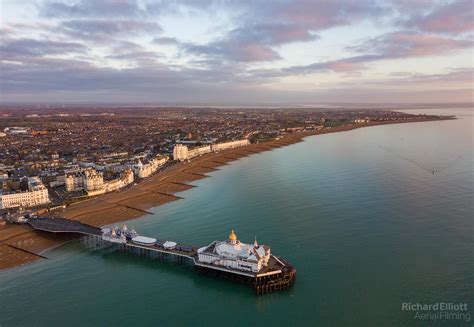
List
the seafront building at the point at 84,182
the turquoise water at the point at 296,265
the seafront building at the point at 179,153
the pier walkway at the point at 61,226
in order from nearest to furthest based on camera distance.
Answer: the turquoise water at the point at 296,265 → the pier walkway at the point at 61,226 → the seafront building at the point at 84,182 → the seafront building at the point at 179,153

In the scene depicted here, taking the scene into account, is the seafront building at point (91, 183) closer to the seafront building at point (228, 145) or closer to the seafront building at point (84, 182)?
the seafront building at point (84, 182)

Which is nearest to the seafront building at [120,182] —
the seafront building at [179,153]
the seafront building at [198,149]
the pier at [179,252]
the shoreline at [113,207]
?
the shoreline at [113,207]

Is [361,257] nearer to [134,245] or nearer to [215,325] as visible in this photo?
[215,325]

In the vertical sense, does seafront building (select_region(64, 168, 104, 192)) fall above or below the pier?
above

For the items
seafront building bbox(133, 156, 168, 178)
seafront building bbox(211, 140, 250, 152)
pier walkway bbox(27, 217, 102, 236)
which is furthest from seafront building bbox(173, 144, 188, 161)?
pier walkway bbox(27, 217, 102, 236)

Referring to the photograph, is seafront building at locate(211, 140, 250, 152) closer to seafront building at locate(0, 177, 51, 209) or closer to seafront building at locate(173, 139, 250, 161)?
seafront building at locate(173, 139, 250, 161)

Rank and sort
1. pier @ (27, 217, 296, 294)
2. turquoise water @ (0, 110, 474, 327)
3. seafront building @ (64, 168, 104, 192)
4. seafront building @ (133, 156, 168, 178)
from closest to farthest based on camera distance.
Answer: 1. turquoise water @ (0, 110, 474, 327)
2. pier @ (27, 217, 296, 294)
3. seafront building @ (64, 168, 104, 192)
4. seafront building @ (133, 156, 168, 178)
